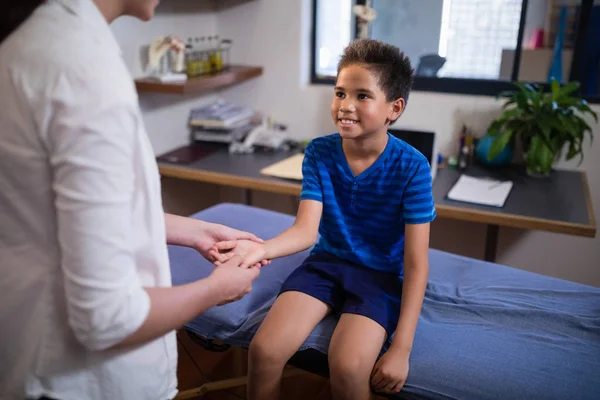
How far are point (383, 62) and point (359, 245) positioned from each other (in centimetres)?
49

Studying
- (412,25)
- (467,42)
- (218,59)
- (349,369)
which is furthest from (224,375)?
(467,42)

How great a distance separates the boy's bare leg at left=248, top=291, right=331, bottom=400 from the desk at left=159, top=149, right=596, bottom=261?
2.87 ft

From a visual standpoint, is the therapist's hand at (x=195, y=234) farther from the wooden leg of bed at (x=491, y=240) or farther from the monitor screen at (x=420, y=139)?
the wooden leg of bed at (x=491, y=240)

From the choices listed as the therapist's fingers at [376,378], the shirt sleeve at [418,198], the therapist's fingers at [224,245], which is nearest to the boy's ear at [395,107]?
the shirt sleeve at [418,198]

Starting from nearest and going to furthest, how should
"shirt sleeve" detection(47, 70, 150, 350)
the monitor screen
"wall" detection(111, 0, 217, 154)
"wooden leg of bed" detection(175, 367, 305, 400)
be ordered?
"shirt sleeve" detection(47, 70, 150, 350) → "wooden leg of bed" detection(175, 367, 305, 400) → the monitor screen → "wall" detection(111, 0, 217, 154)

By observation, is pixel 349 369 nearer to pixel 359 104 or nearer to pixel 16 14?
pixel 359 104

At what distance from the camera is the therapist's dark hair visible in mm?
743

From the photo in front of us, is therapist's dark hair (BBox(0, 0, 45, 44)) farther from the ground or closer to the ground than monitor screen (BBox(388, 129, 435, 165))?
farther from the ground

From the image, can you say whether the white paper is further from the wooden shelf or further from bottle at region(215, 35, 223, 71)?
bottle at region(215, 35, 223, 71)

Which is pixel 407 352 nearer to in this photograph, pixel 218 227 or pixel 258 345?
pixel 258 345

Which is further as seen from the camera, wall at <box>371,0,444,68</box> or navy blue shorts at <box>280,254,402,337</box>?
wall at <box>371,0,444,68</box>

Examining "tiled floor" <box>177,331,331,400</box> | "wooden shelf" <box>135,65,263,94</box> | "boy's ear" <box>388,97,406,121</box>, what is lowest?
"tiled floor" <box>177,331,331,400</box>

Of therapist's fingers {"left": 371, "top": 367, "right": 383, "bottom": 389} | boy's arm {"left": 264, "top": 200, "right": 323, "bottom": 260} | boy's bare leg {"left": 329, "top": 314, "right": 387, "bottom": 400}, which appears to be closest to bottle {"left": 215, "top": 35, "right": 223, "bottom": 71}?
boy's arm {"left": 264, "top": 200, "right": 323, "bottom": 260}

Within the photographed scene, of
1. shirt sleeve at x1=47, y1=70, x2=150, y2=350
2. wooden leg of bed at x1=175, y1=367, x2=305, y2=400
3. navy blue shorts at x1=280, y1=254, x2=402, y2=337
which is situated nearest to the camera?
shirt sleeve at x1=47, y1=70, x2=150, y2=350
